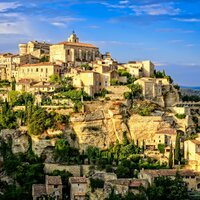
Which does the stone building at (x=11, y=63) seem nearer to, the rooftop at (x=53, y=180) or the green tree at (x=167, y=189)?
the rooftop at (x=53, y=180)

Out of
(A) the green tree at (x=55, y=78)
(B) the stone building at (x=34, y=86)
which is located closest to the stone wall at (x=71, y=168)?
(B) the stone building at (x=34, y=86)

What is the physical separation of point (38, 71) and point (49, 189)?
21881 mm

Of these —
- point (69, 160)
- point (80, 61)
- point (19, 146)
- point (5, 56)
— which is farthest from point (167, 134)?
point (5, 56)

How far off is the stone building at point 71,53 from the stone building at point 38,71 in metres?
3.83

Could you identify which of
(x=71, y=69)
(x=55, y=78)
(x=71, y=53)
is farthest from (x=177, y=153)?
(x=71, y=53)

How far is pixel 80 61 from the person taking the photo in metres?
66.8

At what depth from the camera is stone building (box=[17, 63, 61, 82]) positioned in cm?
6128

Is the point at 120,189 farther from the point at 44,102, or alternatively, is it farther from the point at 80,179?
the point at 44,102

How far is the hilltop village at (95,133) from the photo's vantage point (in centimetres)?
4344

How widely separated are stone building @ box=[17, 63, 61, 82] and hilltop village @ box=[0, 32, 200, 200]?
109 millimetres

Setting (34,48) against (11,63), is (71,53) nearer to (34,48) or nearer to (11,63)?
(11,63)

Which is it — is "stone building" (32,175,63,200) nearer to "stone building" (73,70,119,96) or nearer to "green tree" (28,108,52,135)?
"green tree" (28,108,52,135)

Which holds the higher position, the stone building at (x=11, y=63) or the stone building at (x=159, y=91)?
the stone building at (x=11, y=63)

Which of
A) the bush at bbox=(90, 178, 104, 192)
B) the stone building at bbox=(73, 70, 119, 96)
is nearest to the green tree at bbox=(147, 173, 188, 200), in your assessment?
the bush at bbox=(90, 178, 104, 192)
